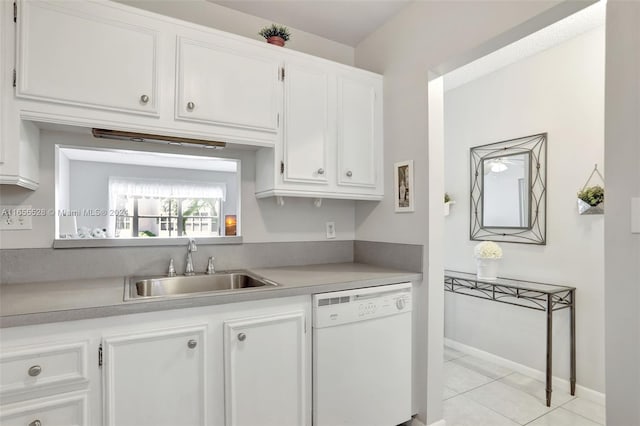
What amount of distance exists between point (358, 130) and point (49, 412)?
208cm

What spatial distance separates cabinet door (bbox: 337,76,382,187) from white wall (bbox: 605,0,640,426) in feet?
4.16

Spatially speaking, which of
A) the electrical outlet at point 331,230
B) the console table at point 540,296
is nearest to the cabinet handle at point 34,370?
the electrical outlet at point 331,230

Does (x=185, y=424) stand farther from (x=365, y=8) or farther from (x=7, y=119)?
(x=365, y=8)

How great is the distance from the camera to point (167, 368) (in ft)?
4.64

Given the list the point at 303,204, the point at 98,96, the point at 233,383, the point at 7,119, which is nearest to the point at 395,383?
the point at 233,383

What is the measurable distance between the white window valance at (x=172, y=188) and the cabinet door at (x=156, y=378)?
3.67 ft

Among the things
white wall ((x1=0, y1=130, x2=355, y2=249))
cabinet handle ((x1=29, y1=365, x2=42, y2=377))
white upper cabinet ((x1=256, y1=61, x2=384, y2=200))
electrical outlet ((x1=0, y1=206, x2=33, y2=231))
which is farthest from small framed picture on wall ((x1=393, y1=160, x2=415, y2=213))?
electrical outlet ((x1=0, y1=206, x2=33, y2=231))

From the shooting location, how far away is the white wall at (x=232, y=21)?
2092mm

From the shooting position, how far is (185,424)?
1.45 m

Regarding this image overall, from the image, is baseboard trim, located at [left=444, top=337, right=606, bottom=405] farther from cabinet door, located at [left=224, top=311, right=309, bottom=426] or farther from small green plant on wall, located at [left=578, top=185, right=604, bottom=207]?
cabinet door, located at [left=224, top=311, right=309, bottom=426]

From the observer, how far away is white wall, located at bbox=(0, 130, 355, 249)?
174 centimetres

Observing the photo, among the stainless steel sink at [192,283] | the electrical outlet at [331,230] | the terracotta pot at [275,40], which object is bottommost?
the stainless steel sink at [192,283]

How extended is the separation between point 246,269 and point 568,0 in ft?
6.94

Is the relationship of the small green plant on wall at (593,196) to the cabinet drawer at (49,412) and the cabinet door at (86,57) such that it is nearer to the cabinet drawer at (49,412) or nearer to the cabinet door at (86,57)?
the cabinet door at (86,57)
